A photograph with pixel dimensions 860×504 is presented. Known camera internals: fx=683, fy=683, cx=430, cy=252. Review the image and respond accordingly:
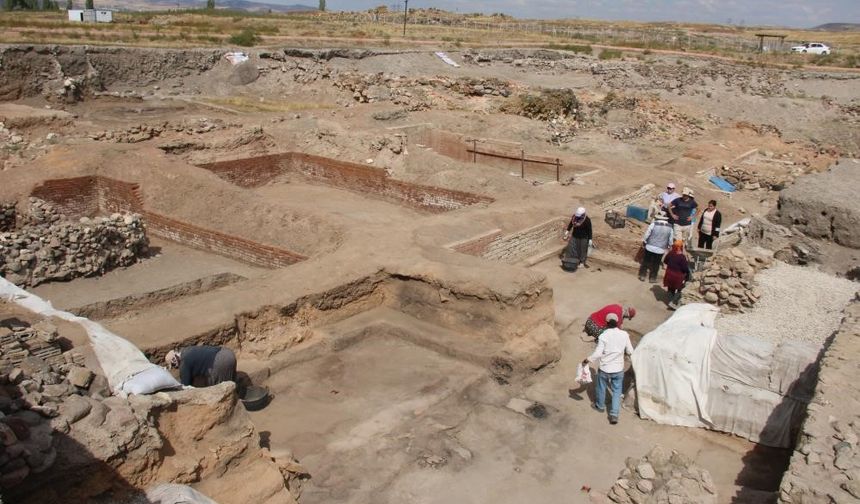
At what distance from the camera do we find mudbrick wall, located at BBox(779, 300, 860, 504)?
4.50 metres

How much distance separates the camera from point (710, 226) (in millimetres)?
11039

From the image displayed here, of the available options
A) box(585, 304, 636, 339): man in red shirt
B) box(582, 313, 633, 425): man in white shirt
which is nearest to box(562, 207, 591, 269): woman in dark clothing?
box(585, 304, 636, 339): man in red shirt

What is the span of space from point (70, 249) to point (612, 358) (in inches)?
313

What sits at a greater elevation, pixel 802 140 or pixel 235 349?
pixel 802 140

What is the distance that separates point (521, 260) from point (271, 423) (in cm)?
593

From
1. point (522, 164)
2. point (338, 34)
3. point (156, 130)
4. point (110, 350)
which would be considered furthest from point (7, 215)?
point (338, 34)

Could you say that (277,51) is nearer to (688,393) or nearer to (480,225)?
(480,225)

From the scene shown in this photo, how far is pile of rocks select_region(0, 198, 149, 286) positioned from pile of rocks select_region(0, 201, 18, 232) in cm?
192

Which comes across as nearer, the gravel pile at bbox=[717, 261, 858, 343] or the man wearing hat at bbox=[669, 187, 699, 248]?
the gravel pile at bbox=[717, 261, 858, 343]

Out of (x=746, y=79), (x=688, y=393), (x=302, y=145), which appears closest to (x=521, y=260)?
(x=688, y=393)

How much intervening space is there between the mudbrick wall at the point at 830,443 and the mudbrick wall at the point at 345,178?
807 cm

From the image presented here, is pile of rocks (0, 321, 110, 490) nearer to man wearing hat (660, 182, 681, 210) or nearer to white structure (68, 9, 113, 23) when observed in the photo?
man wearing hat (660, 182, 681, 210)

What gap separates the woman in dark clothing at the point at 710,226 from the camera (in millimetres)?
10977

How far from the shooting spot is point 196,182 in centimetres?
1265
